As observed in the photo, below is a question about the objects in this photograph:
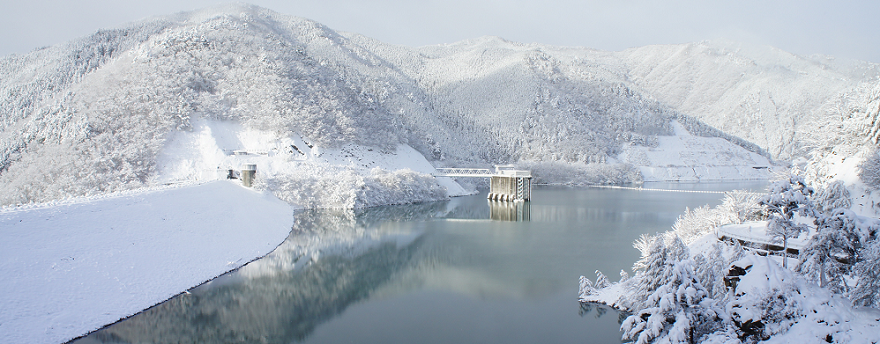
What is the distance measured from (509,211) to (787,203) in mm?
30750

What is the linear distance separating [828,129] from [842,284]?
1041cm

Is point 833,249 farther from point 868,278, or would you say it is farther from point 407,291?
point 407,291

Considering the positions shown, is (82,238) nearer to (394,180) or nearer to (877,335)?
(877,335)

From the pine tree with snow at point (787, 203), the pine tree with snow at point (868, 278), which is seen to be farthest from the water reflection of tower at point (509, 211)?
the pine tree with snow at point (868, 278)

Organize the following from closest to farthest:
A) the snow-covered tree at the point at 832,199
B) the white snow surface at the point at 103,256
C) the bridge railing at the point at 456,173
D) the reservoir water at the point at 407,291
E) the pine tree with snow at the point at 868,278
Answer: the pine tree with snow at the point at 868,278 < the snow-covered tree at the point at 832,199 < the white snow surface at the point at 103,256 < the reservoir water at the point at 407,291 < the bridge railing at the point at 456,173

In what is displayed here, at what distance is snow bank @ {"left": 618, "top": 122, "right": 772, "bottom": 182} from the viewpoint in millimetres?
90812

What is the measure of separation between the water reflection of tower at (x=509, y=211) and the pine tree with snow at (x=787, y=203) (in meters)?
24.6

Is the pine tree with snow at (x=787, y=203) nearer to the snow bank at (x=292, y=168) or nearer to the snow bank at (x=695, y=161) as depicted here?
the snow bank at (x=292, y=168)

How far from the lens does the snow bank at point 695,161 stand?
90.8 metres

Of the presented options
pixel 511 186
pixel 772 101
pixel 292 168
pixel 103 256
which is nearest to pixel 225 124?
pixel 292 168

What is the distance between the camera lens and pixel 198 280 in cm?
1633

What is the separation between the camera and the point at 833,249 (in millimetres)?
9344

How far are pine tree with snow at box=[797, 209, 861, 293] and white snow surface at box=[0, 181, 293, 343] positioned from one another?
16.0 metres

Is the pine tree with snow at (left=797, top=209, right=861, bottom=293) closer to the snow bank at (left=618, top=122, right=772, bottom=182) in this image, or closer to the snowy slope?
the snow bank at (left=618, top=122, right=772, bottom=182)
